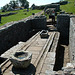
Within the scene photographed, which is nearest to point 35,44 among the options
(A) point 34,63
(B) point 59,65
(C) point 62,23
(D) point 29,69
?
(B) point 59,65

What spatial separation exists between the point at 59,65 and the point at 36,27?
734 centimetres

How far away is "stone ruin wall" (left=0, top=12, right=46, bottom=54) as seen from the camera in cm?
952

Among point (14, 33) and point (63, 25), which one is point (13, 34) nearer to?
point (14, 33)

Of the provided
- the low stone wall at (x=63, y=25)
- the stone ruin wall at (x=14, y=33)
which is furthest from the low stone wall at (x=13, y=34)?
the low stone wall at (x=63, y=25)

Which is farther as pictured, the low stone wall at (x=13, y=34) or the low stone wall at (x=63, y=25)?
the low stone wall at (x=63, y=25)

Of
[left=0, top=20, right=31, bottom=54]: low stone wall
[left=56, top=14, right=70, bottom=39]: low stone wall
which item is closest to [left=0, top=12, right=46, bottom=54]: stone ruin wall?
[left=0, top=20, right=31, bottom=54]: low stone wall

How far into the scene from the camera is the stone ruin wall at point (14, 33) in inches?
375

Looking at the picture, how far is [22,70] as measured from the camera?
5641 mm

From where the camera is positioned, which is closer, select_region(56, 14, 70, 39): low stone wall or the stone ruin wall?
→ the stone ruin wall

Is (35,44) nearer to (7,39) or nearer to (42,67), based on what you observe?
(7,39)

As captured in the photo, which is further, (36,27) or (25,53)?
(36,27)

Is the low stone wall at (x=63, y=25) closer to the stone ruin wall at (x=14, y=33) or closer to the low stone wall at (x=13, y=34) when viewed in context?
the stone ruin wall at (x=14, y=33)

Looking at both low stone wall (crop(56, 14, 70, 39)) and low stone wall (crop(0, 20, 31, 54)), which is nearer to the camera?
low stone wall (crop(0, 20, 31, 54))

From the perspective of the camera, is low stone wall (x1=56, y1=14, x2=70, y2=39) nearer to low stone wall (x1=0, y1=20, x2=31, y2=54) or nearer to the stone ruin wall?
the stone ruin wall
